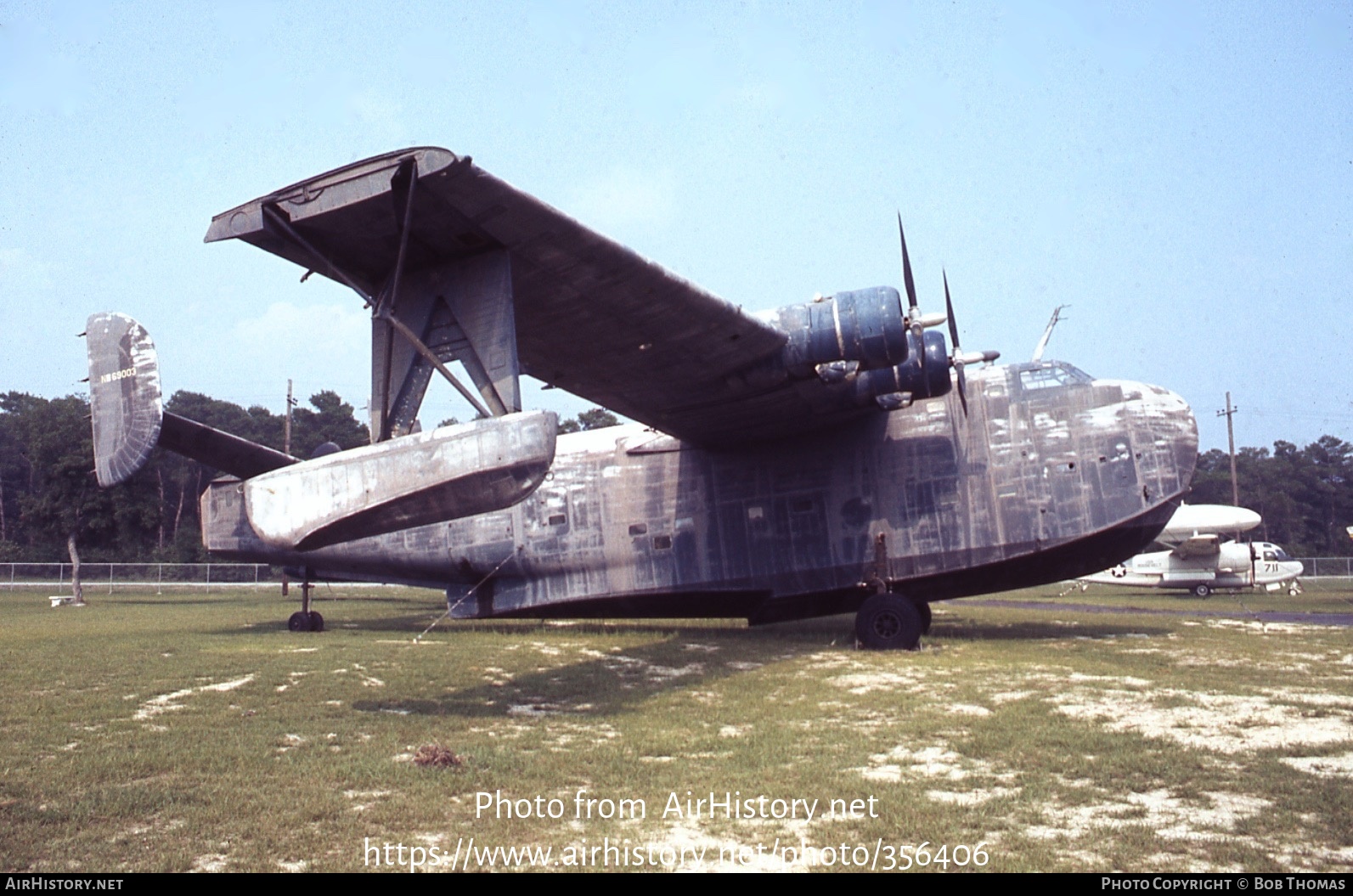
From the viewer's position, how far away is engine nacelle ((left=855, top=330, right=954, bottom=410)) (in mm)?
13727

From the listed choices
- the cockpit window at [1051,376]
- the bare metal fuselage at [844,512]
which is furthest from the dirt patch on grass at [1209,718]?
the cockpit window at [1051,376]

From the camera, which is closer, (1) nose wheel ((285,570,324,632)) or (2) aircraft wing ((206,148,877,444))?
(2) aircraft wing ((206,148,877,444))

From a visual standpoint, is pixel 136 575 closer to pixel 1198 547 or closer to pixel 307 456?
pixel 307 456

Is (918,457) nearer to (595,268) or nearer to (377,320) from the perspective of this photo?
(595,268)

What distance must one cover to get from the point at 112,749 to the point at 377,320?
5024 millimetres

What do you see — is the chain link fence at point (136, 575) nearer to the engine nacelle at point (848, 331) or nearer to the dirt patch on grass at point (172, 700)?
the dirt patch on grass at point (172, 700)

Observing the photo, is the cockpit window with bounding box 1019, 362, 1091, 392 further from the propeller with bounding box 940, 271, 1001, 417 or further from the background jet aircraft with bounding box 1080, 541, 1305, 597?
the background jet aircraft with bounding box 1080, 541, 1305, 597

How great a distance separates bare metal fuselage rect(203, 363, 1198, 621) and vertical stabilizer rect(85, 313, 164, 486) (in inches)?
316

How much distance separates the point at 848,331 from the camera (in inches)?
468

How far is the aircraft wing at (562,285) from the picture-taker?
28.3 feet

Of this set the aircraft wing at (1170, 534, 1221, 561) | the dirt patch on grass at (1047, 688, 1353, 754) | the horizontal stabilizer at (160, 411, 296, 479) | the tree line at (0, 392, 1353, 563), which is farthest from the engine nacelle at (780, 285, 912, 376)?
the tree line at (0, 392, 1353, 563)

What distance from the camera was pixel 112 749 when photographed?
23.4ft

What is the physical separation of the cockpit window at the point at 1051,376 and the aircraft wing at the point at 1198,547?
24016 millimetres
